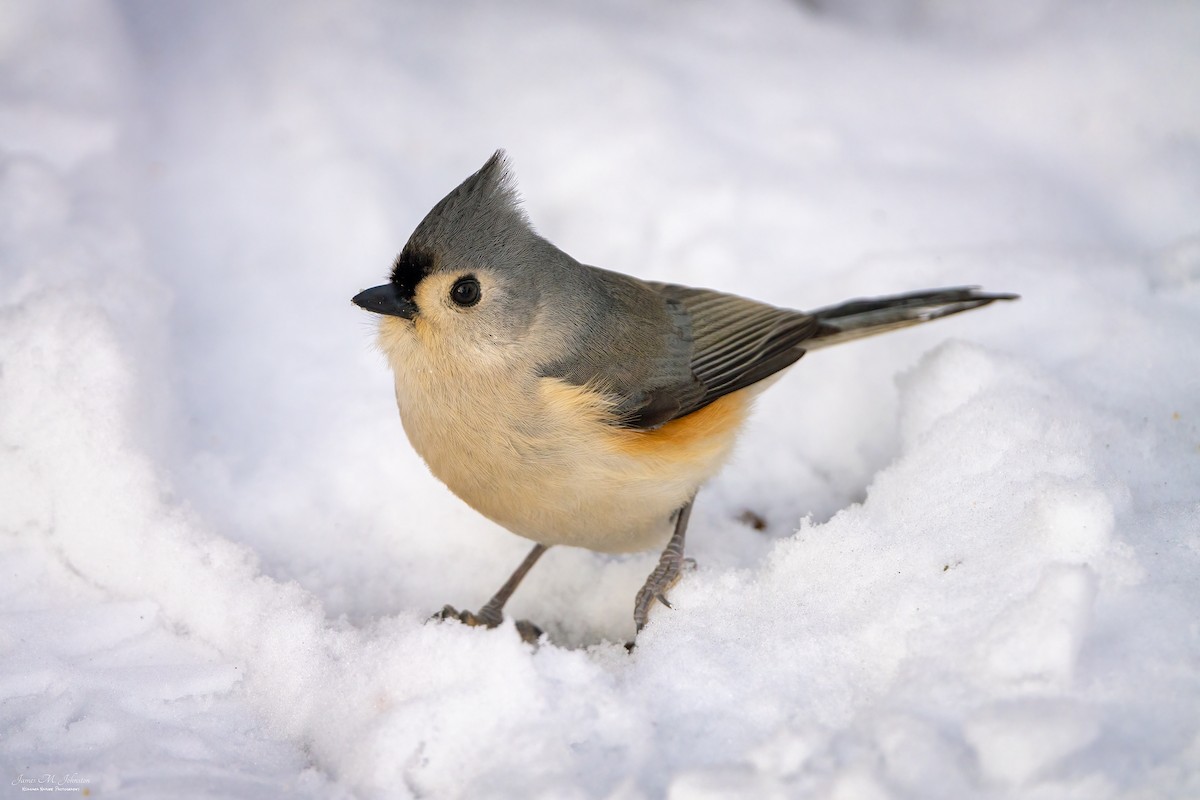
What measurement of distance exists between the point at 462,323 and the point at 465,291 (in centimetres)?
8

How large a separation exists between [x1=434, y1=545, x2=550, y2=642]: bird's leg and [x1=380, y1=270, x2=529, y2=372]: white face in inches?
27.5

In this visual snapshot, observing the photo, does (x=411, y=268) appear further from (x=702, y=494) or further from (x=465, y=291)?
(x=702, y=494)

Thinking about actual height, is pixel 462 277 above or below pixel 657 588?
above

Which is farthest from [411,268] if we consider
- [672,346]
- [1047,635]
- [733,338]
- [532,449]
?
[1047,635]

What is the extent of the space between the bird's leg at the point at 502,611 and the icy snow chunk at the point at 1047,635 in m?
1.31

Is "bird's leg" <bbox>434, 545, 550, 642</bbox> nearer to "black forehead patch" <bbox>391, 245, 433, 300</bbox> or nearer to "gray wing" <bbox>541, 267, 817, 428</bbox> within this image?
"gray wing" <bbox>541, 267, 817, 428</bbox>

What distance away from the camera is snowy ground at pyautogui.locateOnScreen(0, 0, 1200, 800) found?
78.6 inches

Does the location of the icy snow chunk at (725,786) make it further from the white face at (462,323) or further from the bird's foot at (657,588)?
→ the white face at (462,323)

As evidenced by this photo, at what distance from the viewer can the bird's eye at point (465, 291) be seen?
2549 millimetres

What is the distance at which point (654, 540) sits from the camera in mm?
2883

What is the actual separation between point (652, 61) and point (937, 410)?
223 cm

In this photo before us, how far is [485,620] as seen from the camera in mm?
2885

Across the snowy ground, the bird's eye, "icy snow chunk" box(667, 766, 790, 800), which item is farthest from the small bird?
"icy snow chunk" box(667, 766, 790, 800)

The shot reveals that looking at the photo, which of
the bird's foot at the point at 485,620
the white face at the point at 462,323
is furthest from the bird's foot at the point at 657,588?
the white face at the point at 462,323
